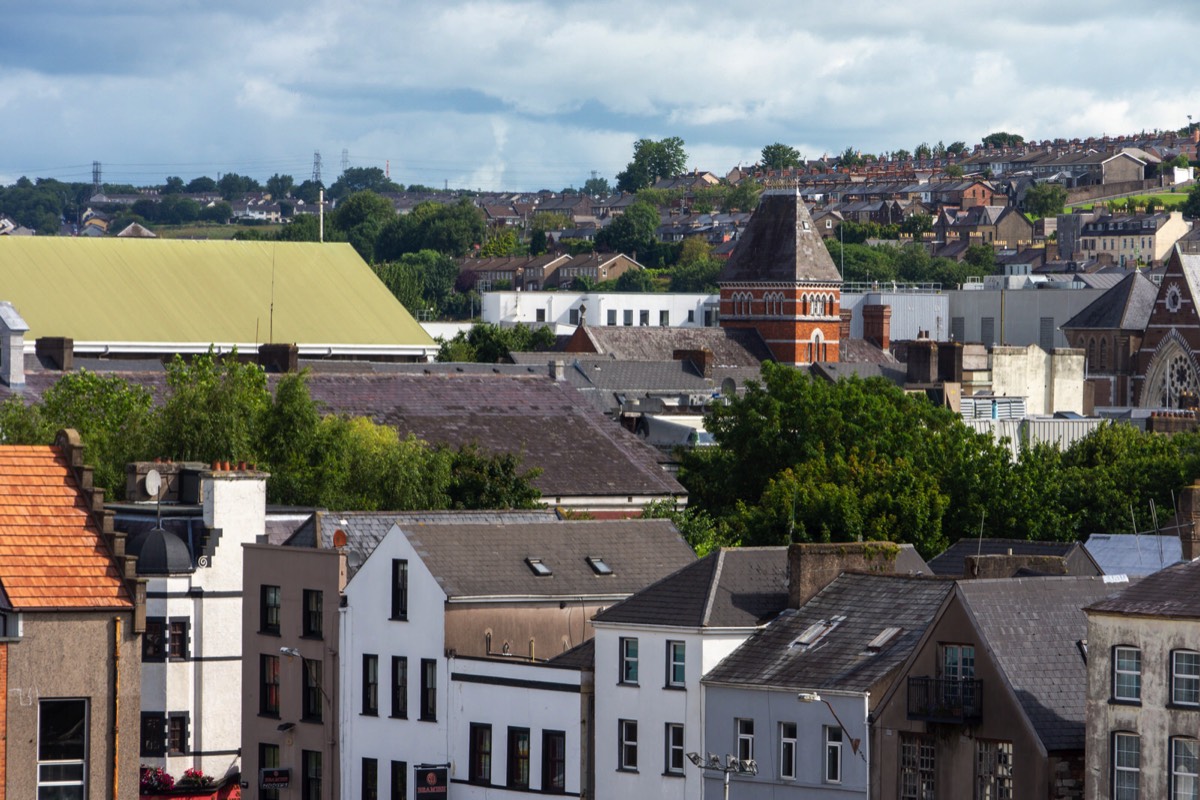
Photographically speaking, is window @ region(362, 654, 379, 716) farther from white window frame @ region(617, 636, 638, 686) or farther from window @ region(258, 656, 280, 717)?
white window frame @ region(617, 636, 638, 686)

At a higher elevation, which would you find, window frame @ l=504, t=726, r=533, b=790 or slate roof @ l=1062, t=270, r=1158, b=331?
slate roof @ l=1062, t=270, r=1158, b=331

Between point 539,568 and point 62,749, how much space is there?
20056 mm

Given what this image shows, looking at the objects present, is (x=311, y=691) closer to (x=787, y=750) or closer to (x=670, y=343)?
(x=787, y=750)

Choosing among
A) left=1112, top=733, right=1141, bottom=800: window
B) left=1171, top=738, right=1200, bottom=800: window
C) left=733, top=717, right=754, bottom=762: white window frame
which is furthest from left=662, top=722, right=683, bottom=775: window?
left=1171, top=738, right=1200, bottom=800: window

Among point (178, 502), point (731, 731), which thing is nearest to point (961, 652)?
point (731, 731)

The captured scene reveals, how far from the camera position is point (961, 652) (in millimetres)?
42281

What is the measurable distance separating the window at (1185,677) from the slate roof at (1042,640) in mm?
2531

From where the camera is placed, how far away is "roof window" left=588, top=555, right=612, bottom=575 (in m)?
52.9

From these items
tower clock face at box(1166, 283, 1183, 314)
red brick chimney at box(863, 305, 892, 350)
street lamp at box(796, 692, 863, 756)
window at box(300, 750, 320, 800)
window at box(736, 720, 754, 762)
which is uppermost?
tower clock face at box(1166, 283, 1183, 314)

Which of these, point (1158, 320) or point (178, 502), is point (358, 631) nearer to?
point (178, 502)

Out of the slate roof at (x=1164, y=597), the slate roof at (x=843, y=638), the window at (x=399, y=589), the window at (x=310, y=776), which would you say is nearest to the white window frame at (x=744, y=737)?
the slate roof at (x=843, y=638)

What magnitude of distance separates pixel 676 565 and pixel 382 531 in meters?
6.18

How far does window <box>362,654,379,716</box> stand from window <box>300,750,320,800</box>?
190 centimetres

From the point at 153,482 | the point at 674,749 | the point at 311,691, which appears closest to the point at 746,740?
the point at 674,749
